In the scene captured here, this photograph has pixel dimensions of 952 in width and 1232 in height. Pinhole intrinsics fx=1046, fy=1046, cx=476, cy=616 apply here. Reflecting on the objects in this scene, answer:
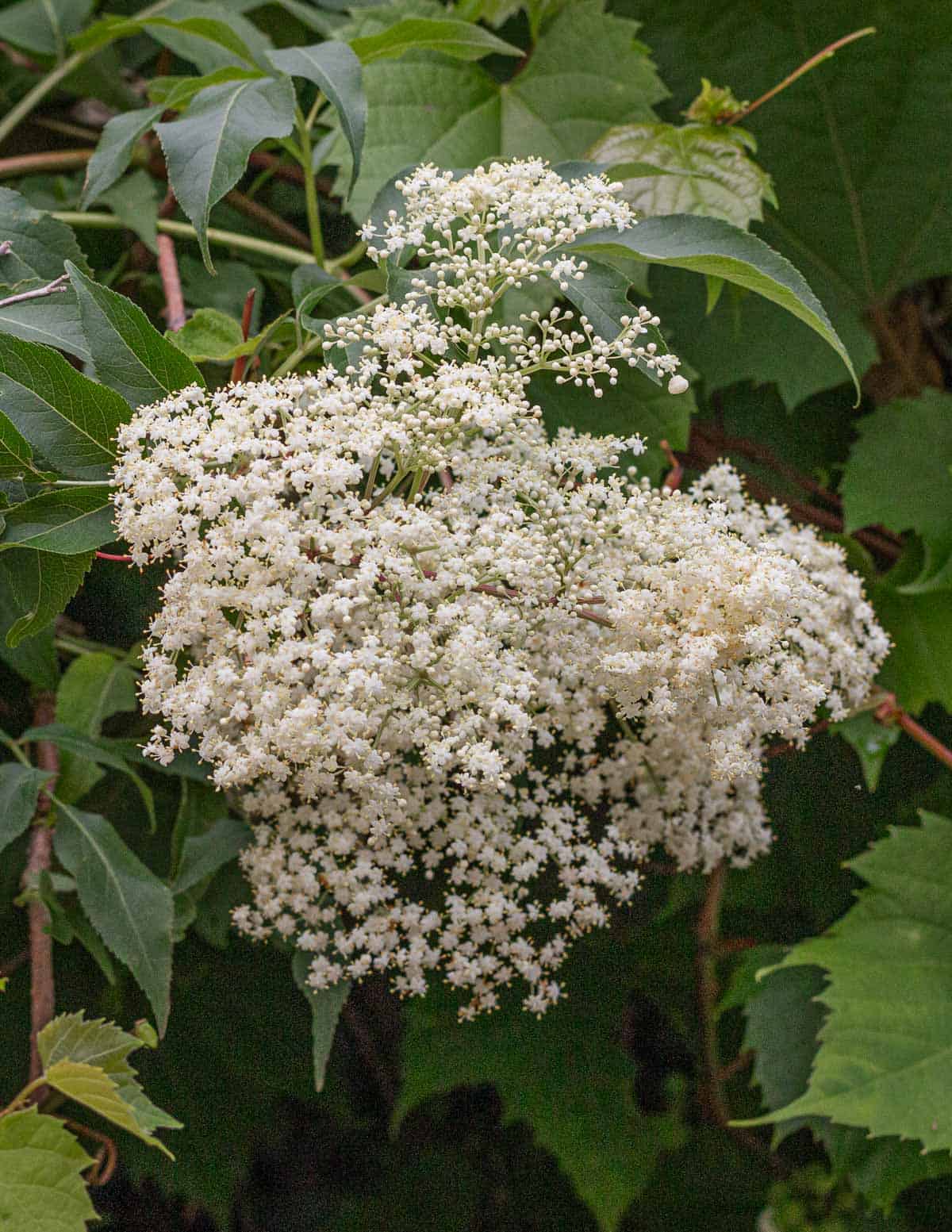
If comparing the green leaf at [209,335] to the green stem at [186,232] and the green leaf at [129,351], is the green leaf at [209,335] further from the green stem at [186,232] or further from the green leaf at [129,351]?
the green stem at [186,232]

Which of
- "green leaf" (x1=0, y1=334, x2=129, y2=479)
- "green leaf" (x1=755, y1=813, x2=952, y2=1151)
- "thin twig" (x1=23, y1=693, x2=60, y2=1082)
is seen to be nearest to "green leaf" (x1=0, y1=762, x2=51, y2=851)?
"thin twig" (x1=23, y1=693, x2=60, y2=1082)

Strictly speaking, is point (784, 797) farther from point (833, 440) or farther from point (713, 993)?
point (833, 440)

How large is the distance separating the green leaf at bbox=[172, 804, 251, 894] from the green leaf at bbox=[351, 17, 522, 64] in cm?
82

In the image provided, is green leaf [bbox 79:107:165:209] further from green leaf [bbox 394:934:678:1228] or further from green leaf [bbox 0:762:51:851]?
green leaf [bbox 394:934:678:1228]

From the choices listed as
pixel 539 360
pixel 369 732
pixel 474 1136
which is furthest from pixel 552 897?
pixel 474 1136

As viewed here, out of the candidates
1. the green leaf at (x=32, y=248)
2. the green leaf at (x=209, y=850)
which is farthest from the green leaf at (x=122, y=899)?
the green leaf at (x=32, y=248)

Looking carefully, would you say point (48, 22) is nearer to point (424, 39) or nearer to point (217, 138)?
point (424, 39)

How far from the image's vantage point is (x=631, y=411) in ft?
4.09

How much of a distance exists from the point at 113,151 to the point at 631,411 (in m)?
0.63

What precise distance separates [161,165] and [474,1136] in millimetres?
1835

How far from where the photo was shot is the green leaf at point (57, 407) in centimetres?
82

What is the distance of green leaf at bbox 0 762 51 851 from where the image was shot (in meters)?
1.00

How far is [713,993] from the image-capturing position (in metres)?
1.79

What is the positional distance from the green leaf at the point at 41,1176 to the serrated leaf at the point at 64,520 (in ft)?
1.62
